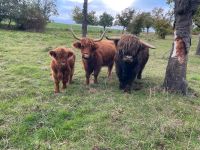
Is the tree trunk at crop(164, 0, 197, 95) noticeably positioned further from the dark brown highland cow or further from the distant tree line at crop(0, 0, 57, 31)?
the distant tree line at crop(0, 0, 57, 31)

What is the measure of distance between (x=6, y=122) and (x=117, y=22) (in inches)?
1681

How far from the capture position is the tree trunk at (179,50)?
27.4 feet

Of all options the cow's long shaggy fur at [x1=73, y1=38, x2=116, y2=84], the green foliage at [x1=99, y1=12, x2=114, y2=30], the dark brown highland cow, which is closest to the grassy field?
the dark brown highland cow

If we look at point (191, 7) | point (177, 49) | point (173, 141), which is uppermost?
point (191, 7)

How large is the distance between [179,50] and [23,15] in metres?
32.6

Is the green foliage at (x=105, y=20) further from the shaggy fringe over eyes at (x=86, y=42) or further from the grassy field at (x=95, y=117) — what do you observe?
the shaggy fringe over eyes at (x=86, y=42)

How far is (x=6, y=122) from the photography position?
6.46m

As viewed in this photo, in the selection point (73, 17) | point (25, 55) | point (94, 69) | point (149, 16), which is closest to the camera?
point (94, 69)

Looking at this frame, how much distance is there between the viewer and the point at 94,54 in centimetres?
900

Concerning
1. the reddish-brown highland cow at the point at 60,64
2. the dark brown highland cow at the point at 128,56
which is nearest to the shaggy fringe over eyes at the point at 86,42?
the reddish-brown highland cow at the point at 60,64

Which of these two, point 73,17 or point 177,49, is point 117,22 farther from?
point 177,49

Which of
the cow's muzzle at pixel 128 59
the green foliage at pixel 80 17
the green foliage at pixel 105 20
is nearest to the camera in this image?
the cow's muzzle at pixel 128 59

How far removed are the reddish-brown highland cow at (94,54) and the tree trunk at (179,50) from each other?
1.73m

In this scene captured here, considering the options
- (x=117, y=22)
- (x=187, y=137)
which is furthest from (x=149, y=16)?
(x=187, y=137)
